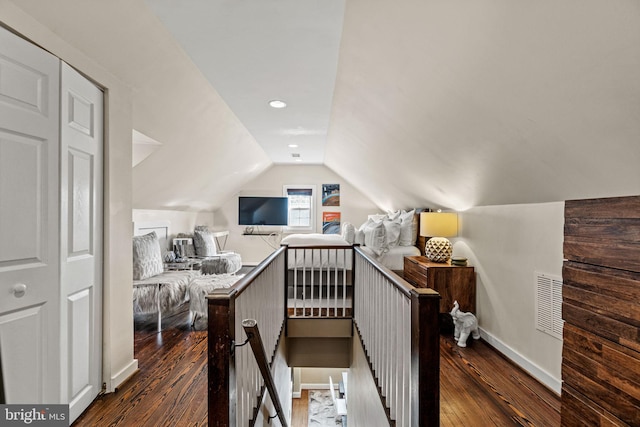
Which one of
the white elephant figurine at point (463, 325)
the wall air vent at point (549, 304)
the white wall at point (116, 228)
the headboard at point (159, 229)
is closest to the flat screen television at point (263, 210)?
the headboard at point (159, 229)

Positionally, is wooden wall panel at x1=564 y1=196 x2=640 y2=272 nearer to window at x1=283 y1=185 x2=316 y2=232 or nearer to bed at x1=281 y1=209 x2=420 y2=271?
bed at x1=281 y1=209 x2=420 y2=271

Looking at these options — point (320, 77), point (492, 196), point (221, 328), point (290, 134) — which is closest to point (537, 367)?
point (492, 196)

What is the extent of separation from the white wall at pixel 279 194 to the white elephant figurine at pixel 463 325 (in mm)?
4388

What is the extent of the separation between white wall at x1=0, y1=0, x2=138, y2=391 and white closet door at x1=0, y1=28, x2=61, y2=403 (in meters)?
0.45

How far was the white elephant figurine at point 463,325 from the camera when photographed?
3.09 meters

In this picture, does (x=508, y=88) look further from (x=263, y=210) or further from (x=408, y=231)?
(x=263, y=210)

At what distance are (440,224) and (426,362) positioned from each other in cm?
266

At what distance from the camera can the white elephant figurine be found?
10.2ft

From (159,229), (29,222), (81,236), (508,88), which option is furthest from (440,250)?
(159,229)

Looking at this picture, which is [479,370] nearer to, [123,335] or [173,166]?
[123,335]

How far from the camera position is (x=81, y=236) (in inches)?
77.2

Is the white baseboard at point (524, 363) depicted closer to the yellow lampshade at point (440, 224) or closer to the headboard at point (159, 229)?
the yellow lampshade at point (440, 224)

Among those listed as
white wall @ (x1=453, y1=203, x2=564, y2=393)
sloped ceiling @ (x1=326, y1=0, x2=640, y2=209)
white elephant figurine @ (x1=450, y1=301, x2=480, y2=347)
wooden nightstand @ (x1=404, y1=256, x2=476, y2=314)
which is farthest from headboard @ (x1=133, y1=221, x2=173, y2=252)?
white wall @ (x1=453, y1=203, x2=564, y2=393)

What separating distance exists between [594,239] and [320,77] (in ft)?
7.35
